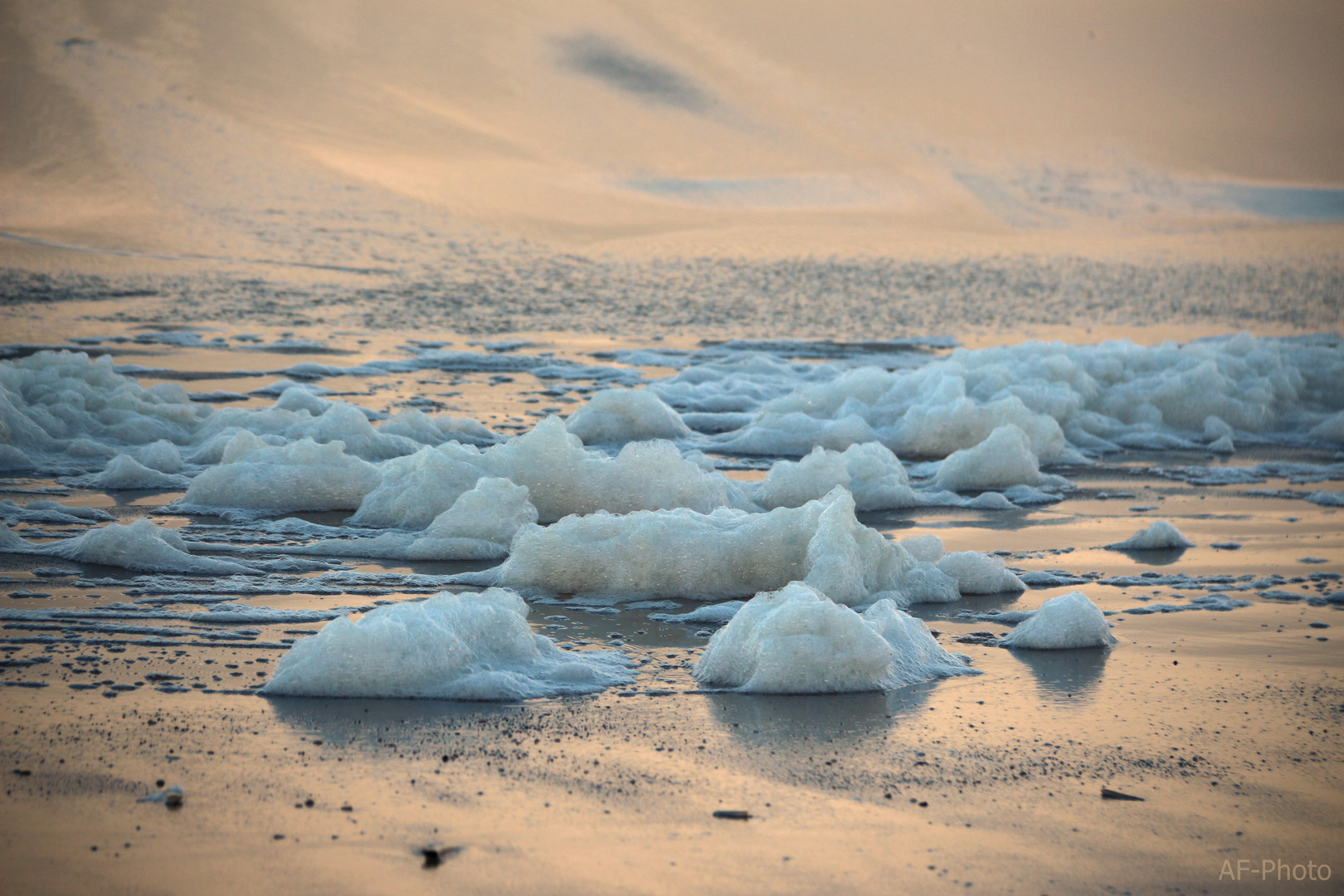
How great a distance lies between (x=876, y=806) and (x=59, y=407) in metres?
8.06

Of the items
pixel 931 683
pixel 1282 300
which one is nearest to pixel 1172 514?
pixel 931 683

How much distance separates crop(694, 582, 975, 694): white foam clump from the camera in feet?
15.5

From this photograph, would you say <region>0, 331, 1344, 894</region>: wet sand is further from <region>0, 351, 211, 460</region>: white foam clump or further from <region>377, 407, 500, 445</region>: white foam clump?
<region>377, 407, 500, 445</region>: white foam clump

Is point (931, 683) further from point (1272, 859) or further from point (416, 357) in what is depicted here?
point (416, 357)

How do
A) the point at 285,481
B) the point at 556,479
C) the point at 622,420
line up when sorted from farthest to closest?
the point at 622,420
the point at 556,479
the point at 285,481

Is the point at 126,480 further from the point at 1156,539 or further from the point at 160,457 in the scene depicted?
the point at 1156,539

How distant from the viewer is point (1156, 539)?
23.9 ft

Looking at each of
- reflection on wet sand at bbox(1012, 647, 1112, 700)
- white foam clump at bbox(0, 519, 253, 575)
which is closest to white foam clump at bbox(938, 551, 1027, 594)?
reflection on wet sand at bbox(1012, 647, 1112, 700)

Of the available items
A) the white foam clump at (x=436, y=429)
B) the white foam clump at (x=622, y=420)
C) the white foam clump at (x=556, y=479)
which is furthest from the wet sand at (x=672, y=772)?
the white foam clump at (x=622, y=420)

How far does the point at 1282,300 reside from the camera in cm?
2392

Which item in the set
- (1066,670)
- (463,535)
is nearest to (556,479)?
(463,535)

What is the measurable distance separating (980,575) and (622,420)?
499 cm

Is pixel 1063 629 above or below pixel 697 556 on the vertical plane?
below

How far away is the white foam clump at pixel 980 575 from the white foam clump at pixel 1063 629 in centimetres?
78
